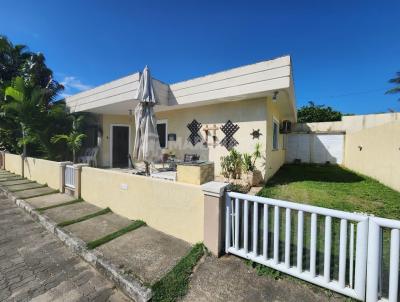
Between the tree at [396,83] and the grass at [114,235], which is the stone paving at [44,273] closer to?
the grass at [114,235]

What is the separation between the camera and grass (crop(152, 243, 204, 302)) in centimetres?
208

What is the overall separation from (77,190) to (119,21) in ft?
21.7

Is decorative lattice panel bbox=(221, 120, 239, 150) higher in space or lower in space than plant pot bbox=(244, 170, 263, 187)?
higher

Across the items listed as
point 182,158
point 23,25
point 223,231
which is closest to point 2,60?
point 23,25

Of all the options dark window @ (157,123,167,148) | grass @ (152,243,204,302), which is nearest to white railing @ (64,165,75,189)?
dark window @ (157,123,167,148)

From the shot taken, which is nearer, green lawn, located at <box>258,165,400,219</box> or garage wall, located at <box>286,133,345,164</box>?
green lawn, located at <box>258,165,400,219</box>

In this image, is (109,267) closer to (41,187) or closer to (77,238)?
(77,238)

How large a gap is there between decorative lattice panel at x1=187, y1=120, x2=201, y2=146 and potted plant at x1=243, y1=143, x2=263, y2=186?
90.4 inches

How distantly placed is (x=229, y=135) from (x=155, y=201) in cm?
451

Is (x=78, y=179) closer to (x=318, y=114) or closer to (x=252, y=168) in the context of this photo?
(x=252, y=168)

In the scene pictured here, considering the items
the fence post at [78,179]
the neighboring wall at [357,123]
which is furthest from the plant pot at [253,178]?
the neighboring wall at [357,123]

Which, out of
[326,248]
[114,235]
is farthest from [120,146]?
[326,248]

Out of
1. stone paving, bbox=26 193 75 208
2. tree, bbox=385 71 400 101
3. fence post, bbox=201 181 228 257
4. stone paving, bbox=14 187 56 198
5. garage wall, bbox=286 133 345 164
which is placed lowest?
stone paving, bbox=26 193 75 208

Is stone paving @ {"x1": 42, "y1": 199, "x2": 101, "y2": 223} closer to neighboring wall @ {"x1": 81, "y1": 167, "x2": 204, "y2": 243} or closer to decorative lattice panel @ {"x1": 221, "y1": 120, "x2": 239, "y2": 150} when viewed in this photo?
neighboring wall @ {"x1": 81, "y1": 167, "x2": 204, "y2": 243}
